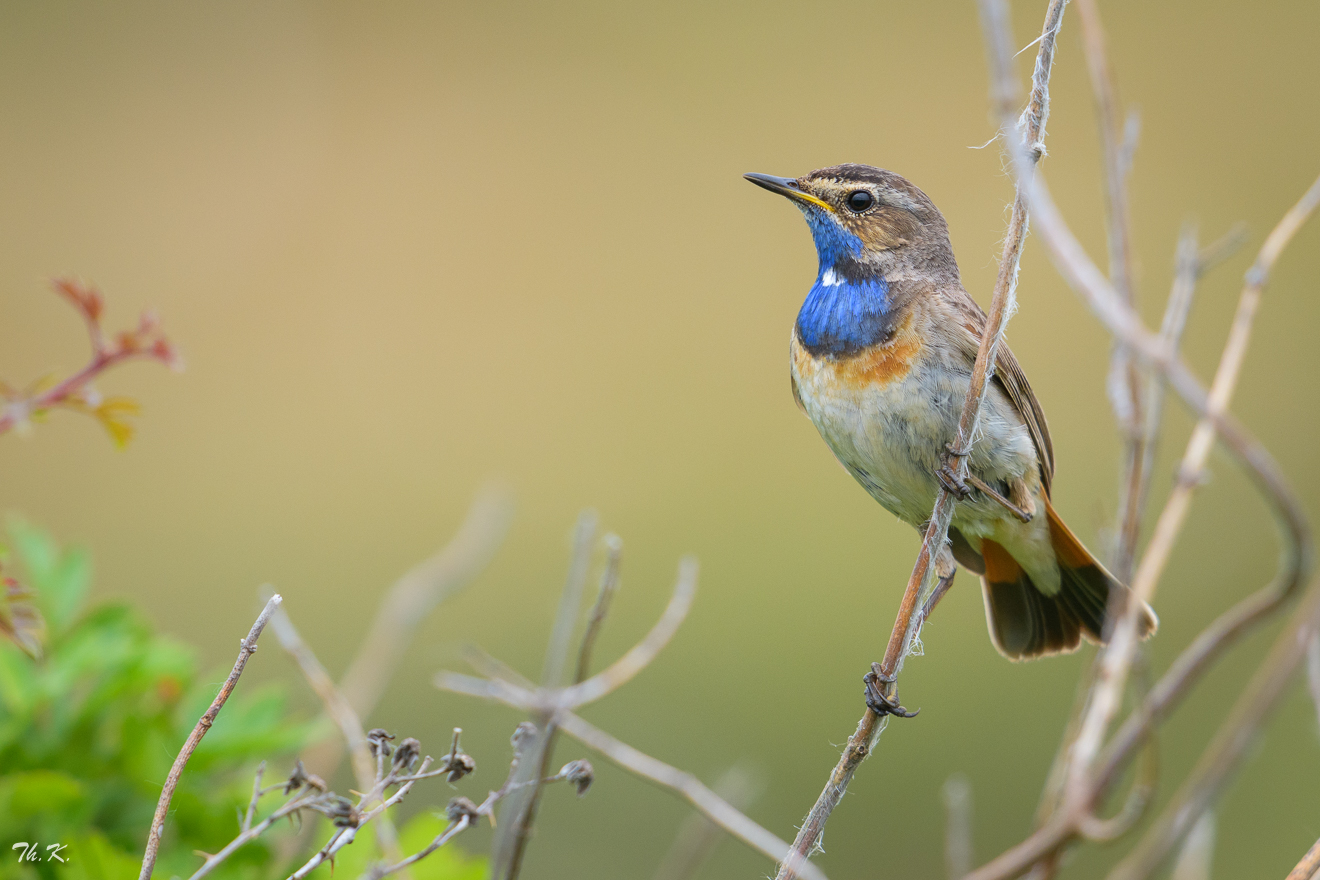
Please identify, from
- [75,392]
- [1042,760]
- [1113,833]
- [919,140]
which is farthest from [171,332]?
[1113,833]

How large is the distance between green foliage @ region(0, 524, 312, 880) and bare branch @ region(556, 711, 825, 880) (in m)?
0.56

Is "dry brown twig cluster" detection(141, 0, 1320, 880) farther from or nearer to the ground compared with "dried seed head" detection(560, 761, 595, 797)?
farther from the ground

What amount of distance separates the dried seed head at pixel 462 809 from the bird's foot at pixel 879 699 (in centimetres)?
62

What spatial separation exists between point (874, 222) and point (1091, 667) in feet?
6.17

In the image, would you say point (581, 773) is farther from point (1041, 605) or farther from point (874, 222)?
point (1041, 605)

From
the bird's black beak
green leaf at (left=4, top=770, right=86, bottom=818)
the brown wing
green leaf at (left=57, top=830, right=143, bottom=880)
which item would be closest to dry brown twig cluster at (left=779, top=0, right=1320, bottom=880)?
green leaf at (left=57, top=830, right=143, bottom=880)

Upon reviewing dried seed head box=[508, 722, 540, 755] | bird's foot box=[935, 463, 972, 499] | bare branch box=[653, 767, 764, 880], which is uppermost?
bird's foot box=[935, 463, 972, 499]

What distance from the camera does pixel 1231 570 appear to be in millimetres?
6656

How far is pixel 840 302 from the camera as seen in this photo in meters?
3.14

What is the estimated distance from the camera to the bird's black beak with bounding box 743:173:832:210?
124 inches

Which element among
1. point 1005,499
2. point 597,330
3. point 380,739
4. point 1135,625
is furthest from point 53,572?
point 597,330

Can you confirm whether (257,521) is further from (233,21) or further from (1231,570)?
(1231,570)

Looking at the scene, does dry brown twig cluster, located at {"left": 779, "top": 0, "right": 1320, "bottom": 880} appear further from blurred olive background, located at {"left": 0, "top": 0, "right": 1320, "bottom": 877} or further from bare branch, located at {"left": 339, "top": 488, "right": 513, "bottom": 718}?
blurred olive background, located at {"left": 0, "top": 0, "right": 1320, "bottom": 877}

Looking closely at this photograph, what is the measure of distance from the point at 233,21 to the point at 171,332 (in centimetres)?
276
